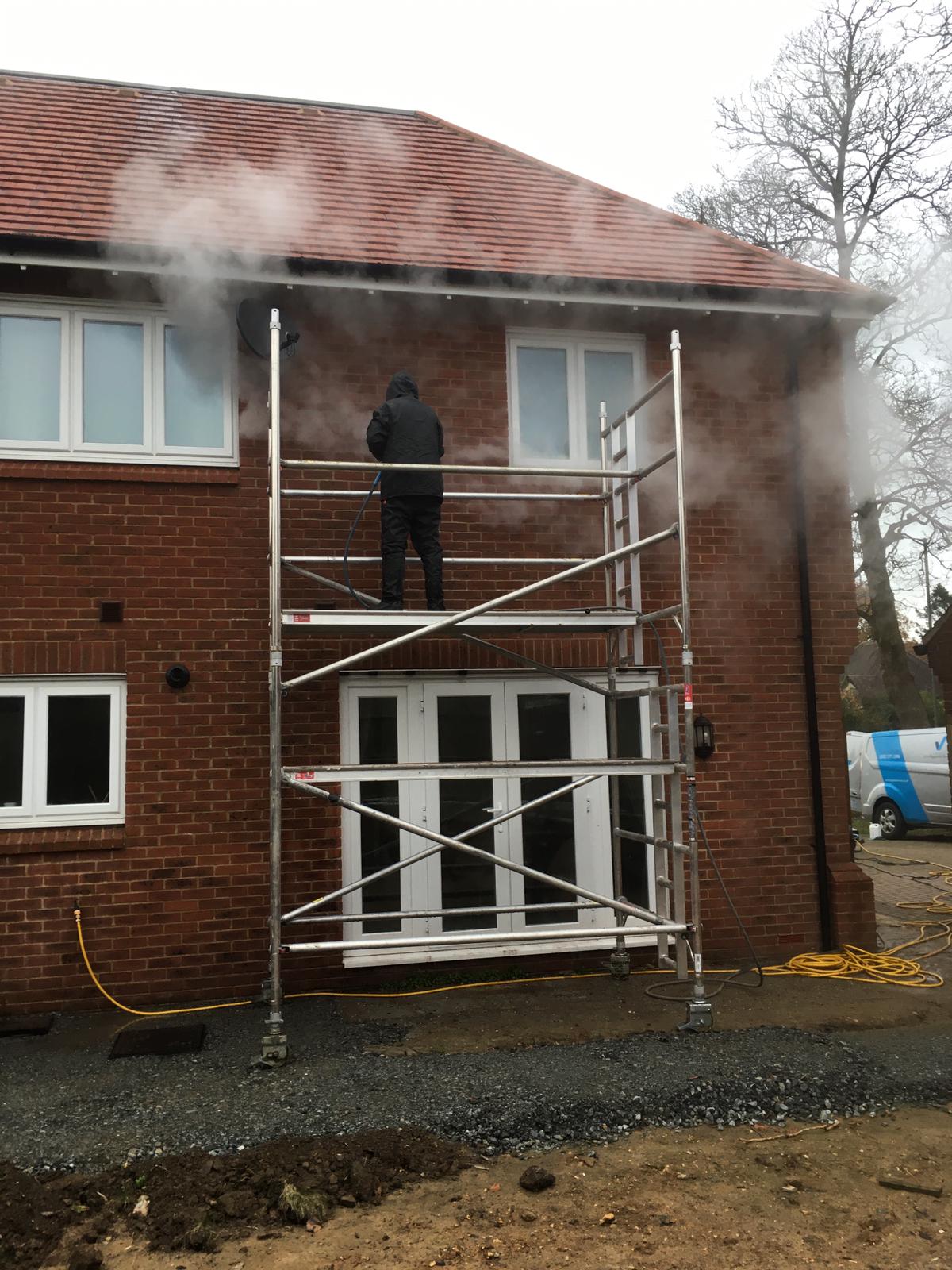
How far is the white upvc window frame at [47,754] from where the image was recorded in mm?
→ 6324

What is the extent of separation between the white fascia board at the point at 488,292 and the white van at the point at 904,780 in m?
9.68

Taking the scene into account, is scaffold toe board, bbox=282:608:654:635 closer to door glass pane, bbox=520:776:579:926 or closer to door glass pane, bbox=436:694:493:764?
door glass pane, bbox=436:694:493:764

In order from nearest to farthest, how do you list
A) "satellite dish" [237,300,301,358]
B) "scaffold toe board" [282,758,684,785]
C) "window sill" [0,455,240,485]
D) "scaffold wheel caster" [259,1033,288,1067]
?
"scaffold wheel caster" [259,1033,288,1067] → "scaffold toe board" [282,758,684,785] → "window sill" [0,455,240,485] → "satellite dish" [237,300,301,358]

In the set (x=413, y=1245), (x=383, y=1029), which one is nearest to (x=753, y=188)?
(x=383, y=1029)

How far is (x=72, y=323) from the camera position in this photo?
670 centimetres

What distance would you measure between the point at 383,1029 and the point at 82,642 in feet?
9.95

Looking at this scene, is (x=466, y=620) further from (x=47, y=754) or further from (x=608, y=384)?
Result: (x=47, y=754)

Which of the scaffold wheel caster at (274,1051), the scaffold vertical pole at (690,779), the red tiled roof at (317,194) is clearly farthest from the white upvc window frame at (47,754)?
the scaffold vertical pole at (690,779)

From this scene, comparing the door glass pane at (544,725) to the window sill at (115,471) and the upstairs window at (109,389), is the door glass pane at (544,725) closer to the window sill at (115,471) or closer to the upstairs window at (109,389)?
the window sill at (115,471)

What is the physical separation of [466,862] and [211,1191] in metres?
3.18

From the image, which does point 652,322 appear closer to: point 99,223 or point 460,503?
point 460,503

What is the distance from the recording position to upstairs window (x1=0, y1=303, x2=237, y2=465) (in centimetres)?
663

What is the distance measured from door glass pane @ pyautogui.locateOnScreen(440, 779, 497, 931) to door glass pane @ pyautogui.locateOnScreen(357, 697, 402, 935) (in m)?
0.33

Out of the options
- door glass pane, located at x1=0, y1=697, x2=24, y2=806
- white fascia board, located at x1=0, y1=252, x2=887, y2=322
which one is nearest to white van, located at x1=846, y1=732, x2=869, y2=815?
white fascia board, located at x1=0, y1=252, x2=887, y2=322
